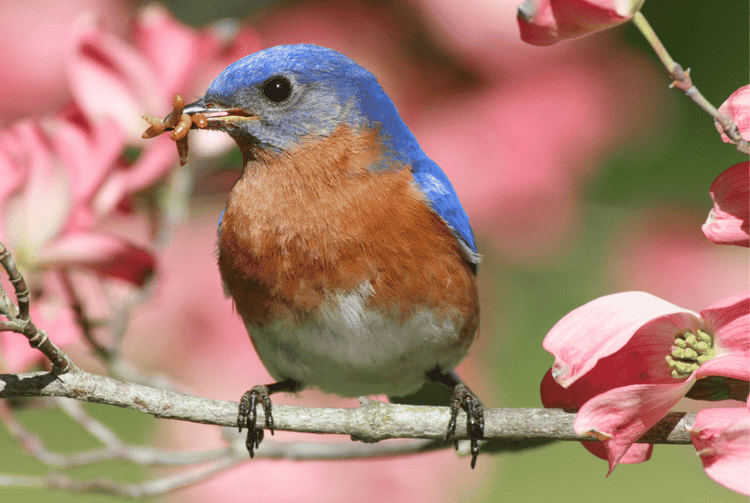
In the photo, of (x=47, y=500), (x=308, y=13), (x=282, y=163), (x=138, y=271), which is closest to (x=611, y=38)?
(x=308, y=13)

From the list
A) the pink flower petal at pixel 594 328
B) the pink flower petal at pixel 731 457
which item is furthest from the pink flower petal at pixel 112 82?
the pink flower petal at pixel 731 457

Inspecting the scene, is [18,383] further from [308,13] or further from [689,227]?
[689,227]

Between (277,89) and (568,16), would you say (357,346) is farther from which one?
(568,16)

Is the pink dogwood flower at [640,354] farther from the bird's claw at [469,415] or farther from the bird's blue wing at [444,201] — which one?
the bird's blue wing at [444,201]

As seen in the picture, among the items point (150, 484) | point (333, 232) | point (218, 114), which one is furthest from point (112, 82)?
point (150, 484)

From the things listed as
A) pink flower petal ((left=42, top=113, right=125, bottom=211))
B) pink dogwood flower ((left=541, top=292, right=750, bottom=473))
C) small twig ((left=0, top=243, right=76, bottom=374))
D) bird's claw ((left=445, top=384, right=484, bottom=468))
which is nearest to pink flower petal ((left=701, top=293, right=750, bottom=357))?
pink dogwood flower ((left=541, top=292, right=750, bottom=473))

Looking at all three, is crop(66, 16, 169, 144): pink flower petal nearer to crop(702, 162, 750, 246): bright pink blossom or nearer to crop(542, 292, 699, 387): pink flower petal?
crop(542, 292, 699, 387): pink flower petal

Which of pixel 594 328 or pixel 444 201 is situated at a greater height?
pixel 444 201
